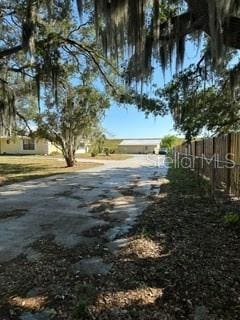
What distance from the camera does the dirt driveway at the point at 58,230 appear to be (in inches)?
150

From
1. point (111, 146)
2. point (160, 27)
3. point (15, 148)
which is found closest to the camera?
point (160, 27)

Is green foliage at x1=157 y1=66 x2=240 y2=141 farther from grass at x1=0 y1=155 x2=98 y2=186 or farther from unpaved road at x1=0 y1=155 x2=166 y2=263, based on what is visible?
grass at x1=0 y1=155 x2=98 y2=186

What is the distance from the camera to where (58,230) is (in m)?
5.58

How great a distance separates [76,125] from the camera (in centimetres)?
2023

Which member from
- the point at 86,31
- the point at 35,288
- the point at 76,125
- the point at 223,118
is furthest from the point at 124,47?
the point at 76,125

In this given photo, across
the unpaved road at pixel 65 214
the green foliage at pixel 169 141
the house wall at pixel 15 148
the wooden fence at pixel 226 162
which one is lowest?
the unpaved road at pixel 65 214

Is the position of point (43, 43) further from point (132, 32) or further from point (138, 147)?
point (138, 147)

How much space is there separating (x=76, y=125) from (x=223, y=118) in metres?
9.46

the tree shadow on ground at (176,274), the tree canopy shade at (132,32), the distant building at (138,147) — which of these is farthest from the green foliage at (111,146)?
the tree shadow on ground at (176,274)

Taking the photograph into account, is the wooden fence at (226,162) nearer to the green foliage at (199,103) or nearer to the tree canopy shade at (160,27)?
the green foliage at (199,103)

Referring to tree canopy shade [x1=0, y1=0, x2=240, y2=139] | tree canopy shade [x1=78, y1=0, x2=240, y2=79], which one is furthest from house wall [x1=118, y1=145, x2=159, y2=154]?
tree canopy shade [x1=78, y1=0, x2=240, y2=79]

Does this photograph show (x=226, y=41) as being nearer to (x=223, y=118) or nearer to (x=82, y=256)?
(x=82, y=256)

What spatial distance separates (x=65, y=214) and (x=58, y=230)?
1297mm

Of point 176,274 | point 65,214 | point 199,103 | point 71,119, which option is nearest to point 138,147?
point 71,119
